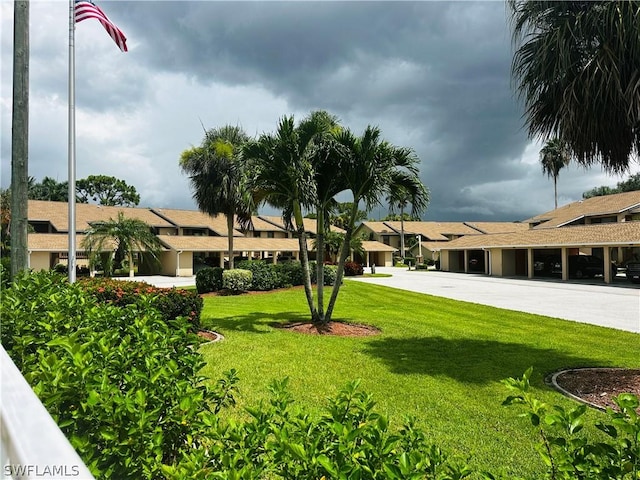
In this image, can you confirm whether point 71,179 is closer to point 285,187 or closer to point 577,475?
point 285,187

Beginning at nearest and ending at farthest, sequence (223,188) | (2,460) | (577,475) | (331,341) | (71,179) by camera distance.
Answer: (2,460), (577,475), (331,341), (71,179), (223,188)

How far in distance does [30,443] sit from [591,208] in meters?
54.1

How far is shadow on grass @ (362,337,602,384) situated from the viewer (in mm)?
7346

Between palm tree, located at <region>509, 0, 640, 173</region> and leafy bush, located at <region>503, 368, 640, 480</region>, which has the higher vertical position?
palm tree, located at <region>509, 0, 640, 173</region>

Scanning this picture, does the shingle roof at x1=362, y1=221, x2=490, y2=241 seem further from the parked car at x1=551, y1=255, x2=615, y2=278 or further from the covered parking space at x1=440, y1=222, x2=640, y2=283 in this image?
the parked car at x1=551, y1=255, x2=615, y2=278

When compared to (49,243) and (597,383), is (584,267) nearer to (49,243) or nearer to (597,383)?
(597,383)

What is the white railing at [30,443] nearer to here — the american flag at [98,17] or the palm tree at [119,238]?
the american flag at [98,17]

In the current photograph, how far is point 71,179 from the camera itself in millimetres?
10812

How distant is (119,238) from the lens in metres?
31.3

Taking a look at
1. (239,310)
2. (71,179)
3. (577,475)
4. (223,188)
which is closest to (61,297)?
(577,475)

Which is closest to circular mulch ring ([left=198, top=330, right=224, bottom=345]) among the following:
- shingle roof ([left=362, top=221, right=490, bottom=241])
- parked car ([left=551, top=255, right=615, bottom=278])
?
parked car ([left=551, top=255, right=615, bottom=278])

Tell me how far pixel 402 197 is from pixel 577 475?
33.9 feet

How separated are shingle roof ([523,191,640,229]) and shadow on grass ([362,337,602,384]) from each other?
131ft

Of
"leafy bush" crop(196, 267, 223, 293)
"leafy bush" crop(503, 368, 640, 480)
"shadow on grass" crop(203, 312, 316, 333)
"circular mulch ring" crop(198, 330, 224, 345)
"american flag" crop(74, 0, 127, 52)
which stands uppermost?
"american flag" crop(74, 0, 127, 52)
